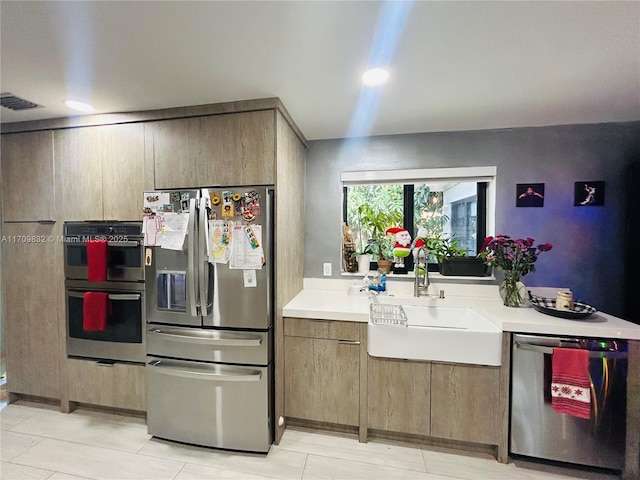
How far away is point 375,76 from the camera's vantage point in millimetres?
1491

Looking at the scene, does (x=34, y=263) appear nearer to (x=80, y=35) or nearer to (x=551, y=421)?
(x=80, y=35)

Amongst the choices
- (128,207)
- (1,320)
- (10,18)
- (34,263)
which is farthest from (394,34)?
(1,320)

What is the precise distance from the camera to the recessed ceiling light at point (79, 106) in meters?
1.81

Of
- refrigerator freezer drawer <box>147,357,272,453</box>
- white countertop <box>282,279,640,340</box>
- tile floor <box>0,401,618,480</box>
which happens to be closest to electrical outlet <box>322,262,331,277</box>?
white countertop <box>282,279,640,340</box>

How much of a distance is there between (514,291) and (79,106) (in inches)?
136

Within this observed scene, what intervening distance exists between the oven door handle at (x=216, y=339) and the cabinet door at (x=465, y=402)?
1.19 m

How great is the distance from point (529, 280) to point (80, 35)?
3.28 m

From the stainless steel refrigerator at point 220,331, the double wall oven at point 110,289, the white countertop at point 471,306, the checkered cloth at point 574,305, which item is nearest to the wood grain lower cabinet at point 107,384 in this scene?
the double wall oven at point 110,289

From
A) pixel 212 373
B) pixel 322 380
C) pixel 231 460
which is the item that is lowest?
pixel 231 460

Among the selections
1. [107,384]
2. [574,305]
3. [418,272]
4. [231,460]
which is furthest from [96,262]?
[574,305]

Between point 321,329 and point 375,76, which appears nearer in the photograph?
point 375,76

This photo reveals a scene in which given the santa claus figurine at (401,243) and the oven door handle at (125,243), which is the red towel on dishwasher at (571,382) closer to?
the santa claus figurine at (401,243)

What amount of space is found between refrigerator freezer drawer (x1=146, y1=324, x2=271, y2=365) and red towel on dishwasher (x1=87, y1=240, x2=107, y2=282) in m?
0.65

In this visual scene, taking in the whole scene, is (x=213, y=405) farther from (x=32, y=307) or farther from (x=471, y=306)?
(x=471, y=306)
